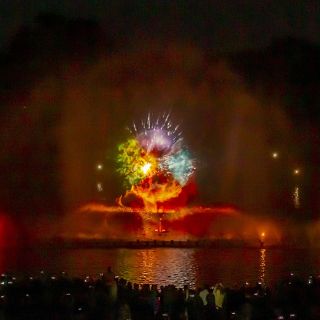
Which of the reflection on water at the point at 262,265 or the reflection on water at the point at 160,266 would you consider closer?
the reflection on water at the point at 160,266

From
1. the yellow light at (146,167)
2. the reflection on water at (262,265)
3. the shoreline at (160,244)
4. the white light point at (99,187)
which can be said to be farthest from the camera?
the white light point at (99,187)

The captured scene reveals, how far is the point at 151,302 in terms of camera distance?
13.4m

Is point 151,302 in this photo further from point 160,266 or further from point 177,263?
point 177,263

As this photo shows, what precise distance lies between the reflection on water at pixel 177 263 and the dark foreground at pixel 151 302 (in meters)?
4.45

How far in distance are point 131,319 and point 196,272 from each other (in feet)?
25.1

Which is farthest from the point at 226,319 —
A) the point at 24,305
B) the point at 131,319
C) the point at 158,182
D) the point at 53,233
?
the point at 158,182

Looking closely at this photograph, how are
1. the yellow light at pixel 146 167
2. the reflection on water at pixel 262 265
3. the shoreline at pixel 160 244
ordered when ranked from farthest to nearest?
the yellow light at pixel 146 167 → the shoreline at pixel 160 244 → the reflection on water at pixel 262 265

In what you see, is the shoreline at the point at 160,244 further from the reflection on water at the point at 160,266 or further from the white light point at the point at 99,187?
the white light point at the point at 99,187

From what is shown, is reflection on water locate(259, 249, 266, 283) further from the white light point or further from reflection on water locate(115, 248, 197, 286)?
the white light point

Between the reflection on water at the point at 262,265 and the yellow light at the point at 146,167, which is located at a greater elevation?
the yellow light at the point at 146,167

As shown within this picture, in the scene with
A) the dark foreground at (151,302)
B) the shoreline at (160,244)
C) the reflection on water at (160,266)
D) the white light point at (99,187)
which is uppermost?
the white light point at (99,187)

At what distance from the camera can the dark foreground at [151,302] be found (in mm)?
12695

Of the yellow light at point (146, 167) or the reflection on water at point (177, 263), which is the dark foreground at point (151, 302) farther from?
the yellow light at point (146, 167)

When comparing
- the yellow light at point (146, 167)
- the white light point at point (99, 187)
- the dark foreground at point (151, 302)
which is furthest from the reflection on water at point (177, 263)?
the white light point at point (99, 187)
